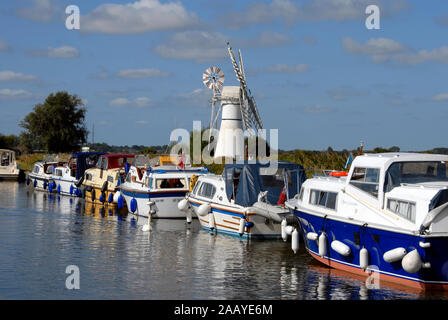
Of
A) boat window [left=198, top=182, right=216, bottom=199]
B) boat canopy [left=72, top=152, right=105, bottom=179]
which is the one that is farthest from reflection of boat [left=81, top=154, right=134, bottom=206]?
boat window [left=198, top=182, right=216, bottom=199]

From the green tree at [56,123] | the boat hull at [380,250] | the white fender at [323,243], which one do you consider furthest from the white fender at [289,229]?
the green tree at [56,123]

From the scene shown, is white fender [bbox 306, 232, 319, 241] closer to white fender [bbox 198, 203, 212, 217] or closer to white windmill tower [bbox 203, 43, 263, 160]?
white fender [bbox 198, 203, 212, 217]

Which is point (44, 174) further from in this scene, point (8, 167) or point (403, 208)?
point (403, 208)

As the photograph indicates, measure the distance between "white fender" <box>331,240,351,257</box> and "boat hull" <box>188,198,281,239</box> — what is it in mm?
6370

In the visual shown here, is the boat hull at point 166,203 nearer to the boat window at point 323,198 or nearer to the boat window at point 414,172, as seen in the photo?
the boat window at point 323,198

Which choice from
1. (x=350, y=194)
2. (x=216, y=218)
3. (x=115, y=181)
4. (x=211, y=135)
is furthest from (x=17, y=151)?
(x=350, y=194)

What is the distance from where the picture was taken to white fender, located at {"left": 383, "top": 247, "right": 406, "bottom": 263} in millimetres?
17797

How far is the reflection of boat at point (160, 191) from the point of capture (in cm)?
3431

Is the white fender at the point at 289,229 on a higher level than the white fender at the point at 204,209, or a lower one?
lower

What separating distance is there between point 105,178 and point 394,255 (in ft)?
97.6

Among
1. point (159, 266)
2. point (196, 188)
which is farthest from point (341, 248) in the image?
point (196, 188)

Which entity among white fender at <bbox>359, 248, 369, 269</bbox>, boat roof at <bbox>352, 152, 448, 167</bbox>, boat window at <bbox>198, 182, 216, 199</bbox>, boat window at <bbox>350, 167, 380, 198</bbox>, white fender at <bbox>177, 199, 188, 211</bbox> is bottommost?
white fender at <bbox>359, 248, 369, 269</bbox>

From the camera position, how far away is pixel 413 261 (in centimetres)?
1736

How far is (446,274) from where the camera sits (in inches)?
695
